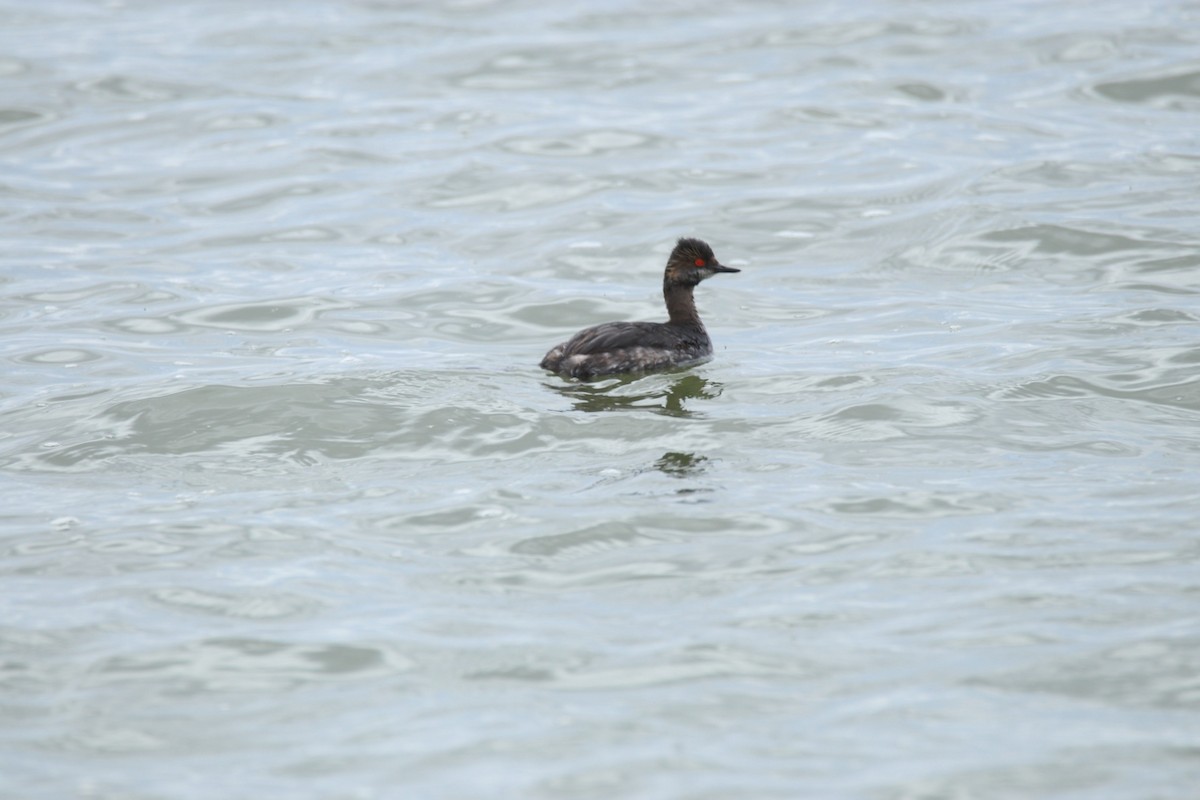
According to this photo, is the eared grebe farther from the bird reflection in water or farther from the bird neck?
the bird reflection in water

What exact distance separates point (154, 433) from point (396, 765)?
4631 millimetres

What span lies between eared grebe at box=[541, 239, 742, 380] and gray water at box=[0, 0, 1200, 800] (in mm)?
254

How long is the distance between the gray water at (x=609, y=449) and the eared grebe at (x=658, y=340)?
0.83 ft

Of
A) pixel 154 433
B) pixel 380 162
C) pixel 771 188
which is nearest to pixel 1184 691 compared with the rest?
pixel 154 433

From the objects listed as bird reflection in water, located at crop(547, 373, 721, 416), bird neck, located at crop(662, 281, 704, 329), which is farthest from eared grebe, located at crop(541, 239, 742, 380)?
bird reflection in water, located at crop(547, 373, 721, 416)

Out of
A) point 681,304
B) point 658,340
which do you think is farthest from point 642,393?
point 681,304

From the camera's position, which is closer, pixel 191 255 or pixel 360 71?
pixel 191 255

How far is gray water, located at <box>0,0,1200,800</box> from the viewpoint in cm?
629

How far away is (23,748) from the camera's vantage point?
6230 millimetres

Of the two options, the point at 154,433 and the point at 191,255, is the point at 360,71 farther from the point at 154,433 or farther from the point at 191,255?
the point at 154,433

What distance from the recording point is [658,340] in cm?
1122

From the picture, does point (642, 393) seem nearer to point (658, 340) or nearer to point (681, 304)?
point (658, 340)

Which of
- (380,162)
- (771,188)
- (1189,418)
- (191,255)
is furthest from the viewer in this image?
(380,162)

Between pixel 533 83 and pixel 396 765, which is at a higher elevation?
pixel 533 83
